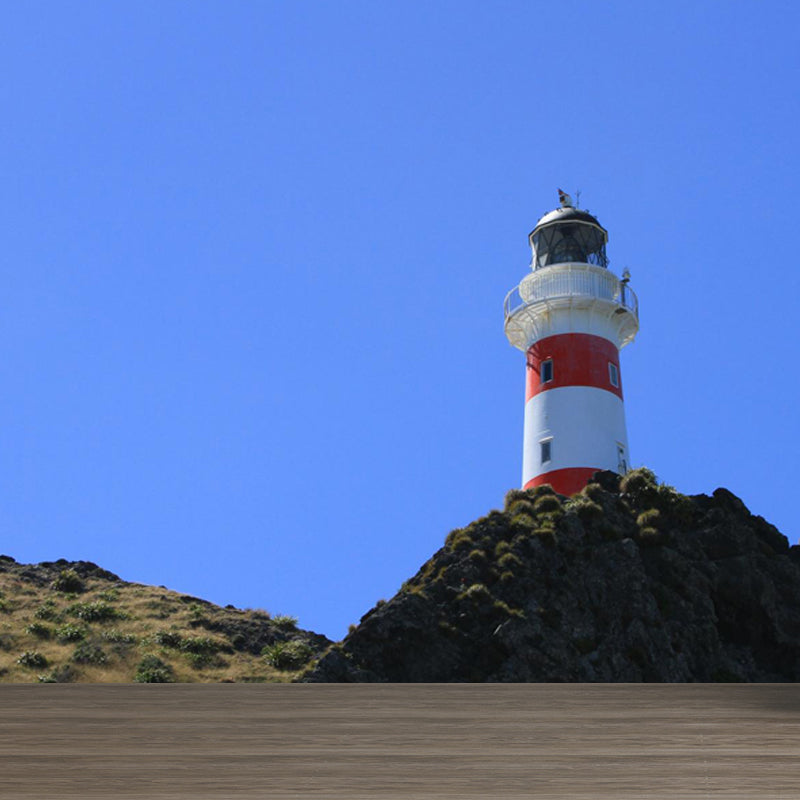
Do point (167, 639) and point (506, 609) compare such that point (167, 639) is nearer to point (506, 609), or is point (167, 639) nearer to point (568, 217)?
point (506, 609)

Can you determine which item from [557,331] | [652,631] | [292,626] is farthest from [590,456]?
[292,626]

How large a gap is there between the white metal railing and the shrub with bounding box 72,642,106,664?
1909 cm

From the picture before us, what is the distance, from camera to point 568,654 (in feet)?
89.5

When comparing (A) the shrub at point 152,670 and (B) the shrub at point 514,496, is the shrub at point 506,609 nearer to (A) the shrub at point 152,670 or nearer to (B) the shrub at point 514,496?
(B) the shrub at point 514,496

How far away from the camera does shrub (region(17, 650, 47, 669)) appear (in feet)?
100

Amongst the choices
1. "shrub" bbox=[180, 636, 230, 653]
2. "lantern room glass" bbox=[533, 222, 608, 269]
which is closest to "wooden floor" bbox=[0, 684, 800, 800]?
"shrub" bbox=[180, 636, 230, 653]

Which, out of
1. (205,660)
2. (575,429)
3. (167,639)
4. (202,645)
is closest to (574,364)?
(575,429)

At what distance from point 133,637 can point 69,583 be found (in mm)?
9410

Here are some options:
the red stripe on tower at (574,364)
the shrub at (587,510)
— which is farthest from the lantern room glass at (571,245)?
the shrub at (587,510)

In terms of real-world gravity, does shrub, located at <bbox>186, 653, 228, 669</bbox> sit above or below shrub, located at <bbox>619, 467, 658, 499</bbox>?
below

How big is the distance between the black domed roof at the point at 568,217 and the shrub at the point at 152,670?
22475 millimetres

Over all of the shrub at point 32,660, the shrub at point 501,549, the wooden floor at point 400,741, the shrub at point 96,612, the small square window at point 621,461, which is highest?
the small square window at point 621,461

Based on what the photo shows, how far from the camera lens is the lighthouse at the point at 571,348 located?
120 feet

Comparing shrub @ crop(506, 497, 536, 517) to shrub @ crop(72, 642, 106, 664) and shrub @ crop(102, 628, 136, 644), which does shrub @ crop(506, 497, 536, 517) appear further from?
shrub @ crop(72, 642, 106, 664)
